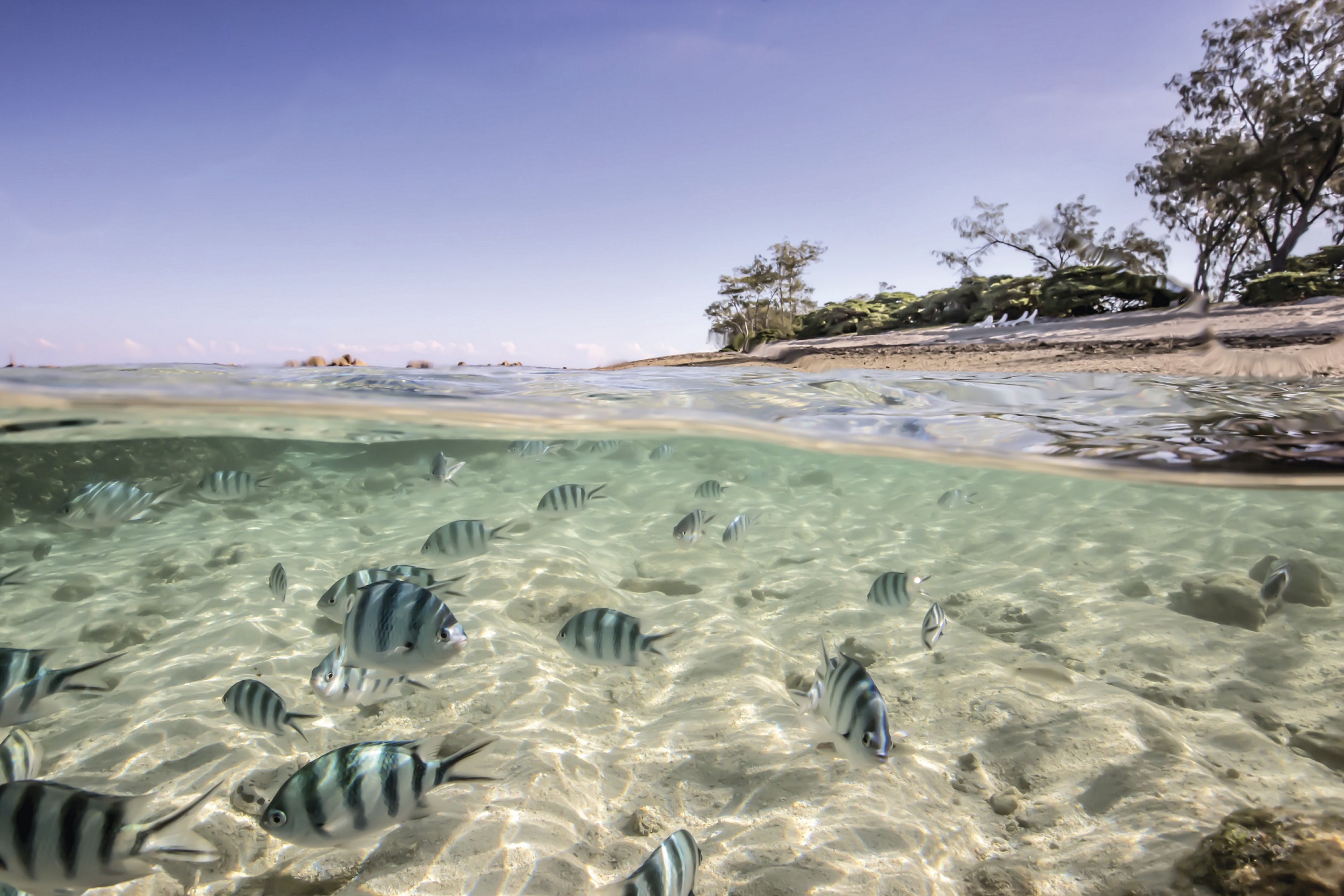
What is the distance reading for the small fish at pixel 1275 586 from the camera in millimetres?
7363

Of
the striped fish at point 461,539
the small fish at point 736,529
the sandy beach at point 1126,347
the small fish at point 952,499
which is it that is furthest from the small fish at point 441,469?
the sandy beach at point 1126,347

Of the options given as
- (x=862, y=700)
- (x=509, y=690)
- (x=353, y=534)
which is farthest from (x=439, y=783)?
(x=353, y=534)

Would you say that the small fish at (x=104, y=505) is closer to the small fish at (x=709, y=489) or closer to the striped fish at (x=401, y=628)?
the striped fish at (x=401, y=628)

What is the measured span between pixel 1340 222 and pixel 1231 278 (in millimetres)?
4391

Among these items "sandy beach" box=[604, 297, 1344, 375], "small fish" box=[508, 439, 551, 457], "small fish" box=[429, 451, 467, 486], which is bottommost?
"small fish" box=[508, 439, 551, 457]

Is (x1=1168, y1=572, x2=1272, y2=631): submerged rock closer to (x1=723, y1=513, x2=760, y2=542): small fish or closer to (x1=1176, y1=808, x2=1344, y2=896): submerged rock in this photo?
(x1=1176, y1=808, x2=1344, y2=896): submerged rock

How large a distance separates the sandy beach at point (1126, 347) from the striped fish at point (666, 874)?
10.6 meters

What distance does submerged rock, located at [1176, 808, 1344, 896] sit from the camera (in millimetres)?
3174

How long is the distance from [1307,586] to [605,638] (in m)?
10.7

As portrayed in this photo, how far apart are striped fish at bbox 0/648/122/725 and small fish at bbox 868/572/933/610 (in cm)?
500

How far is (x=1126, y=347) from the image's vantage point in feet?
39.7

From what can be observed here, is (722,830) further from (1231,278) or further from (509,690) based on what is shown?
(1231,278)

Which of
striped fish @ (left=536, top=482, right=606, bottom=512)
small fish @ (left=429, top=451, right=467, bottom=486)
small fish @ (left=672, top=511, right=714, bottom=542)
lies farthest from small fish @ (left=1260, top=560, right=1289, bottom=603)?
small fish @ (left=429, top=451, right=467, bottom=486)

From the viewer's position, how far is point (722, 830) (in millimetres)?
4320
